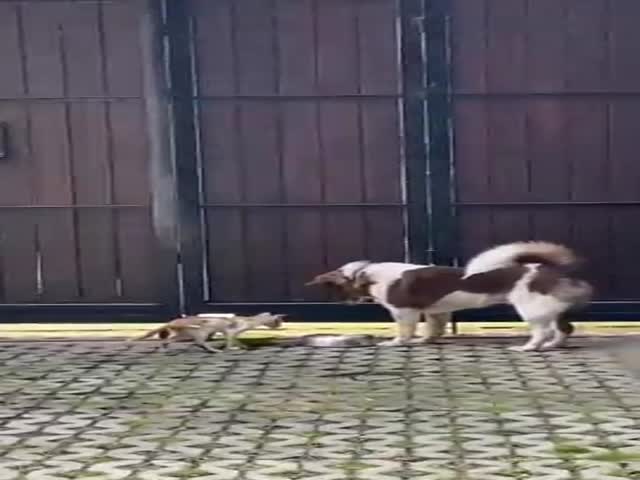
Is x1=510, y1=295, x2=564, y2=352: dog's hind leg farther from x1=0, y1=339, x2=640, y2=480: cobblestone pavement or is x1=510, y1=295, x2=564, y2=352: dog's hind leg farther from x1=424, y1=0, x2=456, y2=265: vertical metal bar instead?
x1=424, y1=0, x2=456, y2=265: vertical metal bar

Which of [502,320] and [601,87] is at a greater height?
[601,87]

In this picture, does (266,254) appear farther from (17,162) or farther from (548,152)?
(548,152)

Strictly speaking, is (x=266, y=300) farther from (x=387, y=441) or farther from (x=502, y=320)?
(x=387, y=441)

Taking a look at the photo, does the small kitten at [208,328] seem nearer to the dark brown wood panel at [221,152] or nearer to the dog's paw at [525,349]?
the dark brown wood panel at [221,152]

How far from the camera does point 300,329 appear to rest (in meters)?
4.94

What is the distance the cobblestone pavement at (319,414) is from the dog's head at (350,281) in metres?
0.27

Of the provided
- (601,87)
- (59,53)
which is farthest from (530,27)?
(59,53)

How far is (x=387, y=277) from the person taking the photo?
454cm

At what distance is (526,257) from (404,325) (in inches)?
24.3

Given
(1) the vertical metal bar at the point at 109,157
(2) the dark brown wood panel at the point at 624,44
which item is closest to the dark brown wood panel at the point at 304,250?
(1) the vertical metal bar at the point at 109,157

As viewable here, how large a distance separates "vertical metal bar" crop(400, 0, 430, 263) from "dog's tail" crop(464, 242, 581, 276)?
375 millimetres

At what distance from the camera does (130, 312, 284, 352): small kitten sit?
4.62 meters

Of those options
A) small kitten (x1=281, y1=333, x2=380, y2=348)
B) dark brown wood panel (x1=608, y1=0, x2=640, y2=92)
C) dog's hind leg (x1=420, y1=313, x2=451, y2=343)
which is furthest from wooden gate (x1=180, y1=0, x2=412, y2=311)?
dark brown wood panel (x1=608, y1=0, x2=640, y2=92)

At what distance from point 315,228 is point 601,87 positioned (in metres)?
1.47
